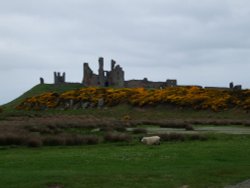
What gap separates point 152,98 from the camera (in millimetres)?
70688

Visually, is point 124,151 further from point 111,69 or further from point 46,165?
point 111,69

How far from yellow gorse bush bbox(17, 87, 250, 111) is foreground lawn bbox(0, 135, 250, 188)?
39.0 metres

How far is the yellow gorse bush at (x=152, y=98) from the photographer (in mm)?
65562

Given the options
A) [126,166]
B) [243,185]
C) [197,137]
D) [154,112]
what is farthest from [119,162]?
[154,112]

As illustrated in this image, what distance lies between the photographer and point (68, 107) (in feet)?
260

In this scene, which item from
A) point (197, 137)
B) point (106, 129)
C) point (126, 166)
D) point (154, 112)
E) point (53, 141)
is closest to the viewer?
point (126, 166)

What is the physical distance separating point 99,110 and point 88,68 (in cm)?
3715

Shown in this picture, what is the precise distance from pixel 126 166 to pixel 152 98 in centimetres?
5135

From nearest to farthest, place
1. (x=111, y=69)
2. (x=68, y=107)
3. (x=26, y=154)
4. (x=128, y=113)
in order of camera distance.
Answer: (x=26, y=154) → (x=128, y=113) → (x=68, y=107) → (x=111, y=69)

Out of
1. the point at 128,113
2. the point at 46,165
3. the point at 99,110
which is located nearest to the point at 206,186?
the point at 46,165

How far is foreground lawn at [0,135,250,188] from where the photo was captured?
16422 mm

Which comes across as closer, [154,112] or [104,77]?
[154,112]

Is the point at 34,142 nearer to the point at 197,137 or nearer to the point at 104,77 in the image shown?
the point at 197,137

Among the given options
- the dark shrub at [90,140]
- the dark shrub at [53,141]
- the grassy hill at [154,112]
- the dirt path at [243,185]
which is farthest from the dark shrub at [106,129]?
the grassy hill at [154,112]
